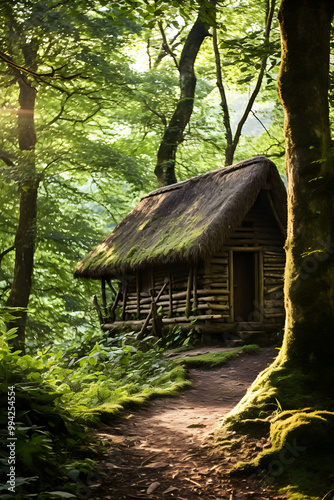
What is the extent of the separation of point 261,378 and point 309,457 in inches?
44.5

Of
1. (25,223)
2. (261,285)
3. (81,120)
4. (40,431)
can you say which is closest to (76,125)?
(81,120)

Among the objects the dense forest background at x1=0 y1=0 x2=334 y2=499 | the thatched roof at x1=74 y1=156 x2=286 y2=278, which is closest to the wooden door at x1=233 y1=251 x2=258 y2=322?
the thatched roof at x1=74 y1=156 x2=286 y2=278

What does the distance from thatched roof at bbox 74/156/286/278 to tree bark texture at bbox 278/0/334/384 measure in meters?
6.70

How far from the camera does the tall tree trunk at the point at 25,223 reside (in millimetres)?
17750

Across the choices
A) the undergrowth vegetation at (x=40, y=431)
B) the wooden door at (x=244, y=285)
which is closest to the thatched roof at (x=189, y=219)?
the wooden door at (x=244, y=285)

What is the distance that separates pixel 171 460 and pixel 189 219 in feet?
31.4

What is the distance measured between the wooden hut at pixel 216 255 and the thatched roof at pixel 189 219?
0.03 meters

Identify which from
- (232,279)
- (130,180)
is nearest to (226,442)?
(232,279)

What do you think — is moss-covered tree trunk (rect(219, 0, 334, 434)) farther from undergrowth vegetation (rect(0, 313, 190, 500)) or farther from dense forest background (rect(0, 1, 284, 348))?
dense forest background (rect(0, 1, 284, 348))

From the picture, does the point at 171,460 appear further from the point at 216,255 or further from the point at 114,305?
the point at 114,305

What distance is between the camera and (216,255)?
13.3 m

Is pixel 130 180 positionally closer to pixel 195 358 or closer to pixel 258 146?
pixel 258 146

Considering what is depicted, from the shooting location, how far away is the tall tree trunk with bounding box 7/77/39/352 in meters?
17.8

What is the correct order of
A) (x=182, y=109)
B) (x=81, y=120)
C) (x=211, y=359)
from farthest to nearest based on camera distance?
(x=81, y=120), (x=182, y=109), (x=211, y=359)
